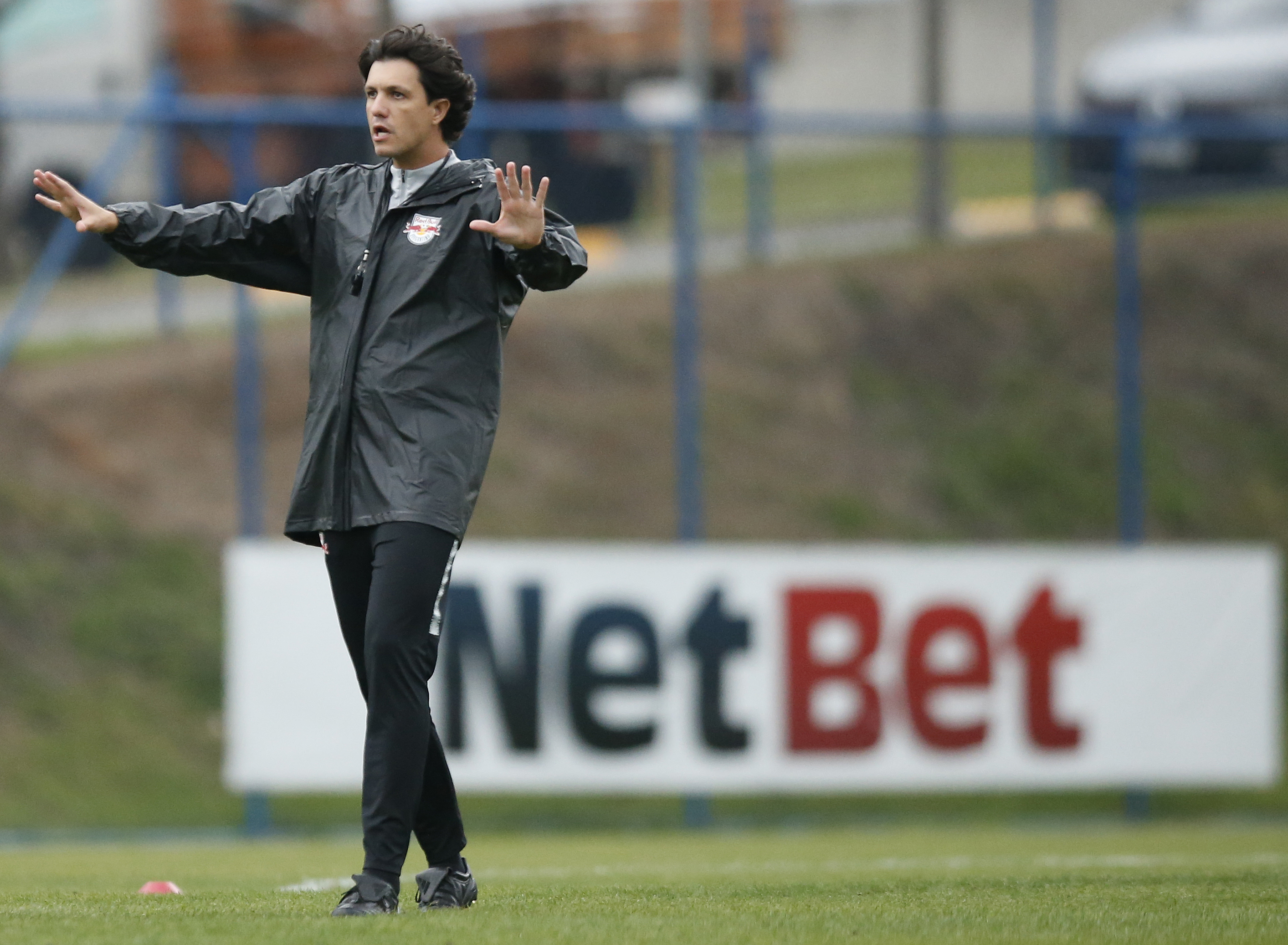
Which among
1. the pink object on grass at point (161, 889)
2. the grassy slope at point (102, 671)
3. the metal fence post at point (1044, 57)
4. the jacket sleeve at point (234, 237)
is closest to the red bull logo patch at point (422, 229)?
the jacket sleeve at point (234, 237)

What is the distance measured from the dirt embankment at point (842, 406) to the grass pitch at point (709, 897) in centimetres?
482

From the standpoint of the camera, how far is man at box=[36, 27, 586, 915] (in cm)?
417

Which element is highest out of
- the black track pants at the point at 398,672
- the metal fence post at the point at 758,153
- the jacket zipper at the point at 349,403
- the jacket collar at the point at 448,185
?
the metal fence post at the point at 758,153

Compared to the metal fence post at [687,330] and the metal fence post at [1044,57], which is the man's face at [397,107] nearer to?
the metal fence post at [687,330]

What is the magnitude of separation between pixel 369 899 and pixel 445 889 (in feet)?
1.20

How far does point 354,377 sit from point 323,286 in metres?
0.28

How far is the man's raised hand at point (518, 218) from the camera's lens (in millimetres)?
4109

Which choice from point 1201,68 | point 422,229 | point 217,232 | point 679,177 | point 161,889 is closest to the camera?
point 422,229

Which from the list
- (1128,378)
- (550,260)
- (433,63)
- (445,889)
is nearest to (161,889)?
(445,889)

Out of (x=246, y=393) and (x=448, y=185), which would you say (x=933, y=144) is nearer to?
(x=246, y=393)

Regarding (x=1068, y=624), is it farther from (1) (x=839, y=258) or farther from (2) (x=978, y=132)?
(1) (x=839, y=258)

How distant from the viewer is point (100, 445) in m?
12.7

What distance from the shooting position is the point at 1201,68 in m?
15.6

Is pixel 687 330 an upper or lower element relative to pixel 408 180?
upper
